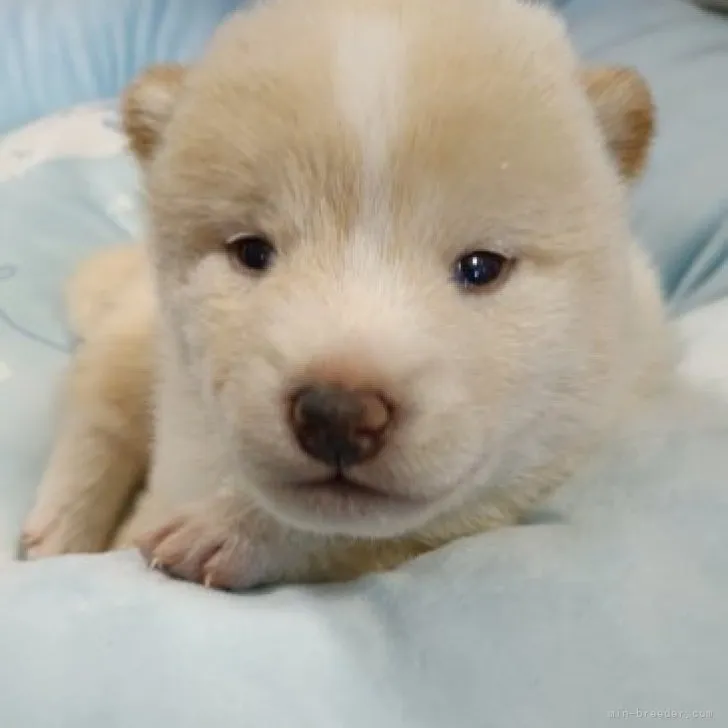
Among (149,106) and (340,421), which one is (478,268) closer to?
(340,421)

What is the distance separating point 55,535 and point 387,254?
0.70 meters

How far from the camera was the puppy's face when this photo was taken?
37.7 inches

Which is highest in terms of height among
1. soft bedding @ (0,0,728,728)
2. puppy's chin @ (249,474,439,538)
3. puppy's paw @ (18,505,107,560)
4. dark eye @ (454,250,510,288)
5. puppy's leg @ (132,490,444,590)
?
dark eye @ (454,250,510,288)

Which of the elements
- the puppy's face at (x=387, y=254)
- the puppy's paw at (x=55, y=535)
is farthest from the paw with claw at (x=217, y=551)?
the puppy's paw at (x=55, y=535)

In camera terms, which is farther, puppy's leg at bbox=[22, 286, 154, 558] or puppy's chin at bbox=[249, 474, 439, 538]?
puppy's leg at bbox=[22, 286, 154, 558]

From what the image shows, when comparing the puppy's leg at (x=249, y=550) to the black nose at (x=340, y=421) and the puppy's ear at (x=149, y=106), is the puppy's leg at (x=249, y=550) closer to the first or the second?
A: the black nose at (x=340, y=421)

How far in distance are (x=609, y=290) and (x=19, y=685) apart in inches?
26.0

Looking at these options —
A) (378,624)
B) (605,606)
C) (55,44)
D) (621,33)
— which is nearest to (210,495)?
(378,624)

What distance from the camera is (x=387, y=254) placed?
3.39ft

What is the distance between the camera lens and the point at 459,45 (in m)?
1.09

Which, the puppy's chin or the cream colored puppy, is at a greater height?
the cream colored puppy

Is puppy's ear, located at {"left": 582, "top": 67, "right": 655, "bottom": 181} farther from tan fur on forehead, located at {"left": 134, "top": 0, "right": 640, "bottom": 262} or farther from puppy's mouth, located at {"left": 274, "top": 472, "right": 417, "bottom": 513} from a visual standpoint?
puppy's mouth, located at {"left": 274, "top": 472, "right": 417, "bottom": 513}

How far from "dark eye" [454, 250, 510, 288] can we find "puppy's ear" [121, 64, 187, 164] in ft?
1.36

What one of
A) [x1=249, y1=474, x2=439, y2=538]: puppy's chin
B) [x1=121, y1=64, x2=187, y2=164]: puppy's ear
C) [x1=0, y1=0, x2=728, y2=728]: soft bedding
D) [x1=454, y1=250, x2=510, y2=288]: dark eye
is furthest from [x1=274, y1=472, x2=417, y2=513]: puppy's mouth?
[x1=121, y1=64, x2=187, y2=164]: puppy's ear
